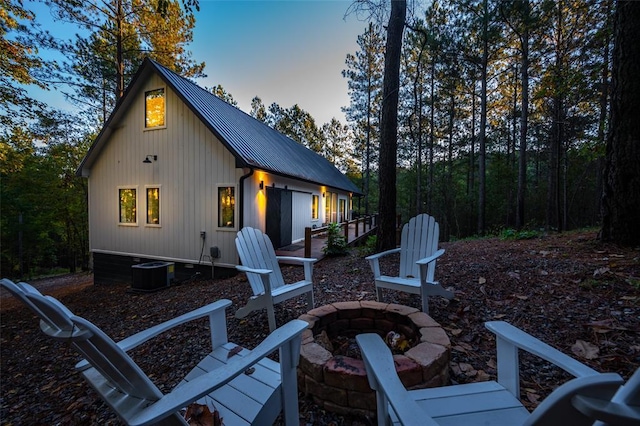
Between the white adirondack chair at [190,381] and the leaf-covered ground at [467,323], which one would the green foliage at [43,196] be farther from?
the white adirondack chair at [190,381]

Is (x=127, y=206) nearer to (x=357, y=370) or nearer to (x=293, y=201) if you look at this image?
(x=293, y=201)

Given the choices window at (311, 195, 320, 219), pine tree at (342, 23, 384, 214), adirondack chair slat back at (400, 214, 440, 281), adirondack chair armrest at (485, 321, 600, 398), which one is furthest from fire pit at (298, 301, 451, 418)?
pine tree at (342, 23, 384, 214)

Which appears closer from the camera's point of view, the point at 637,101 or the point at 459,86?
the point at 637,101

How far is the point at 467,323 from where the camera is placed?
251 centimetres

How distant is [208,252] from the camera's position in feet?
21.9

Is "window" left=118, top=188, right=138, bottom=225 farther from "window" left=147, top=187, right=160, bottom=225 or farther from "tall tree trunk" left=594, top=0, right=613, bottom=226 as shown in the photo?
"tall tree trunk" left=594, top=0, right=613, bottom=226

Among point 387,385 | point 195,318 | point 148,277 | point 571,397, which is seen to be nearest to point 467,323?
point 387,385

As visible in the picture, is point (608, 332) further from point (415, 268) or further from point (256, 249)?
point (256, 249)

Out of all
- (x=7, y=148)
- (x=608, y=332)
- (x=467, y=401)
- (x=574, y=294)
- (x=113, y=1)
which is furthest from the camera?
(x=113, y=1)

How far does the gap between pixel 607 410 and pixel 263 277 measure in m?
2.33

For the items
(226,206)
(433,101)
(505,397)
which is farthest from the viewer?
(433,101)

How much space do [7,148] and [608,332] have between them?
13.2 meters

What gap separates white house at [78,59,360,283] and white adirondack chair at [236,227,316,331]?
3177 millimetres

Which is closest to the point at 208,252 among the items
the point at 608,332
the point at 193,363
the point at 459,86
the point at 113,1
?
the point at 193,363
